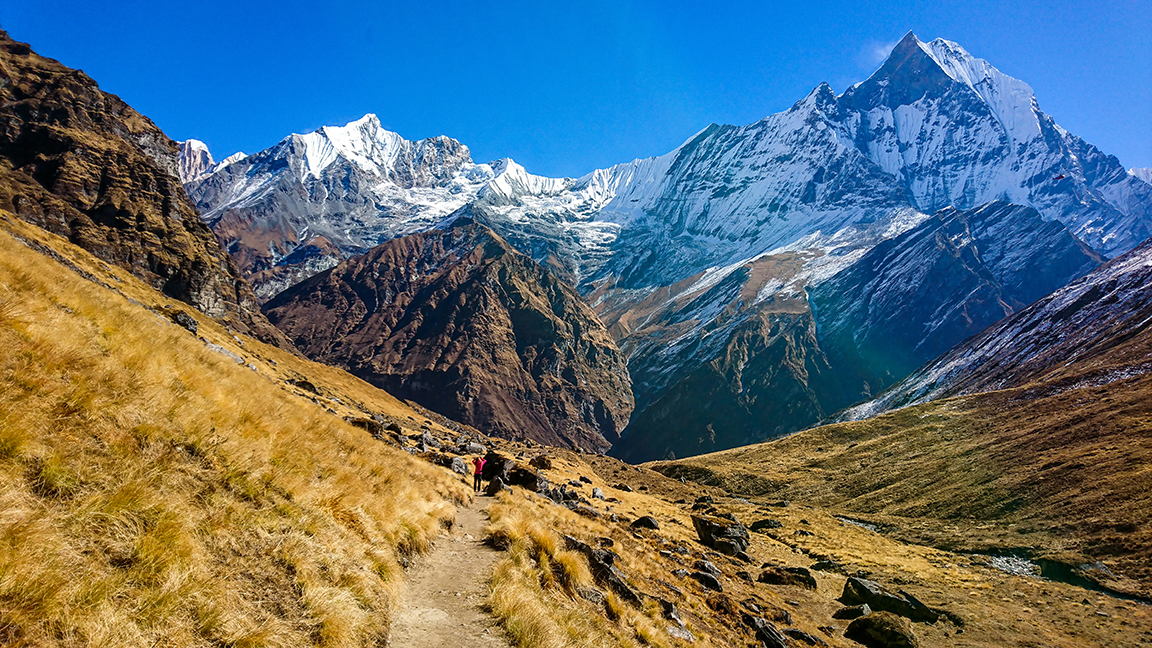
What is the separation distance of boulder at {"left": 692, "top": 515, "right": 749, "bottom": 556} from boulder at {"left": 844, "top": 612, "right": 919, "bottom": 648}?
38.8 feet

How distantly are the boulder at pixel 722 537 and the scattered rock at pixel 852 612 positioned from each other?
9035 mm

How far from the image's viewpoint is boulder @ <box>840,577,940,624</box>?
1078 inches

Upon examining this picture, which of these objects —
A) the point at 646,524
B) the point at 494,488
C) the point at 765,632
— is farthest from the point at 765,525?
the point at 494,488

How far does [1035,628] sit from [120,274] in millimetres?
87575

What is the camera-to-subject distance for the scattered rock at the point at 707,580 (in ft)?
72.2

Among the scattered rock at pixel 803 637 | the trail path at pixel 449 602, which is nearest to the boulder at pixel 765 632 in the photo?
the scattered rock at pixel 803 637

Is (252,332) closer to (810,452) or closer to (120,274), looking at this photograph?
(120,274)

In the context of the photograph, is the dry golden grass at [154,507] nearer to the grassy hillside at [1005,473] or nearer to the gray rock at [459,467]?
the gray rock at [459,467]

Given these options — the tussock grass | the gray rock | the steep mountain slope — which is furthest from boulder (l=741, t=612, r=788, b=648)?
the steep mountain slope

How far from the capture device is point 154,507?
225 inches

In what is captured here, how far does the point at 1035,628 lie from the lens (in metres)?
27.6

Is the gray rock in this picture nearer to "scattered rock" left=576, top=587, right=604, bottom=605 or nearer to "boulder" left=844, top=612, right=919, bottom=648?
"scattered rock" left=576, top=587, right=604, bottom=605

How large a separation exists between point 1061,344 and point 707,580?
12956 cm

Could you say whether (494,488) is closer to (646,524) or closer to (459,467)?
(459,467)
